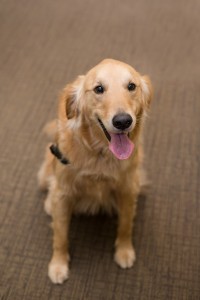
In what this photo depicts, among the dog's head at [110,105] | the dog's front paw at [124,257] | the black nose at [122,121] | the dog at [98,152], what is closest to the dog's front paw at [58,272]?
the dog at [98,152]

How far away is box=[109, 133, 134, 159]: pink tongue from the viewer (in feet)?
4.78

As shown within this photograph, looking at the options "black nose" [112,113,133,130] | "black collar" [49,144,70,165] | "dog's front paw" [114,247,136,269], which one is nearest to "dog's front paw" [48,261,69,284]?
"dog's front paw" [114,247,136,269]

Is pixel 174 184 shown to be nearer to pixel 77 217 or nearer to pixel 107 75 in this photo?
pixel 77 217

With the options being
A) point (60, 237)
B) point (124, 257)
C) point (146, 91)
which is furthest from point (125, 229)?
point (146, 91)

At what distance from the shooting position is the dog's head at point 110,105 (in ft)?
4.48

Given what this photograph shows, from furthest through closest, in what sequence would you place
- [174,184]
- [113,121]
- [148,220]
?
[174,184], [148,220], [113,121]

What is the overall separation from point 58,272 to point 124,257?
0.96 ft

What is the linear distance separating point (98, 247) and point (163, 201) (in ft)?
1.34

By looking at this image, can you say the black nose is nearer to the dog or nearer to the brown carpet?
the dog

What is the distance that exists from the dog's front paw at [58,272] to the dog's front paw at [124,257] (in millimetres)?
229

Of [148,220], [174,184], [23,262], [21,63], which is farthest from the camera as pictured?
[21,63]

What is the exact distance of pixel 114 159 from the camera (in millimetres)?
1600

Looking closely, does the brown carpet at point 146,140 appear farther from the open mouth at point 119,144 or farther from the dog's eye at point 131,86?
the dog's eye at point 131,86

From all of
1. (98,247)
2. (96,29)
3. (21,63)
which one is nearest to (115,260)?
(98,247)
